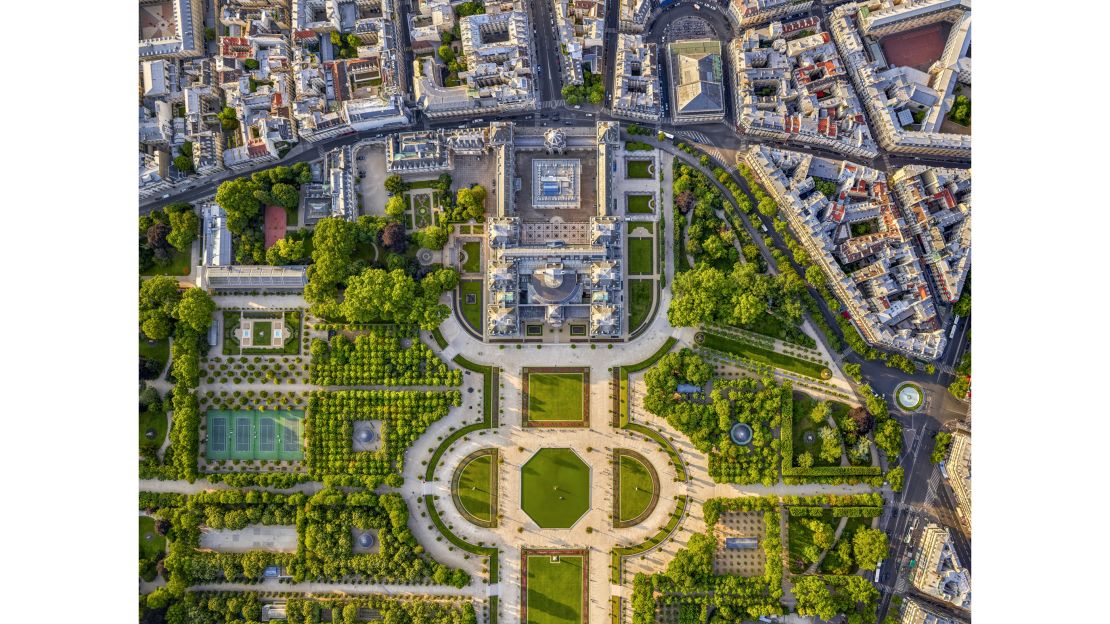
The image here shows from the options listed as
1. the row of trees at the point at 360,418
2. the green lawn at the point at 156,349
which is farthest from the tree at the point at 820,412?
the green lawn at the point at 156,349

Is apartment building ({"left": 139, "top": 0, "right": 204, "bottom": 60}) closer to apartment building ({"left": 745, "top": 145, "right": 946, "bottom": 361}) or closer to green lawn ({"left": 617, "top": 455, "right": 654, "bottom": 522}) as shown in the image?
apartment building ({"left": 745, "top": 145, "right": 946, "bottom": 361})

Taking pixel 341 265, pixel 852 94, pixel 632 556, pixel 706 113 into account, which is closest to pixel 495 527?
pixel 632 556

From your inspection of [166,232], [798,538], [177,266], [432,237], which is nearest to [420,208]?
[432,237]

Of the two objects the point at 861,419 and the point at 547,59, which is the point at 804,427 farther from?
the point at 547,59

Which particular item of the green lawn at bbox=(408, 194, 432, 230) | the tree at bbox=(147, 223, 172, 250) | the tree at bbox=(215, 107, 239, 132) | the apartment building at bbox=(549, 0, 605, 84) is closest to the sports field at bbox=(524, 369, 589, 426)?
the green lawn at bbox=(408, 194, 432, 230)

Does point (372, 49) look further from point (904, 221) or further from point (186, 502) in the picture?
point (904, 221)

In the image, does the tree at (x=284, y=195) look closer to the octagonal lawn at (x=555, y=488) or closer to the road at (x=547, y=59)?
the road at (x=547, y=59)
